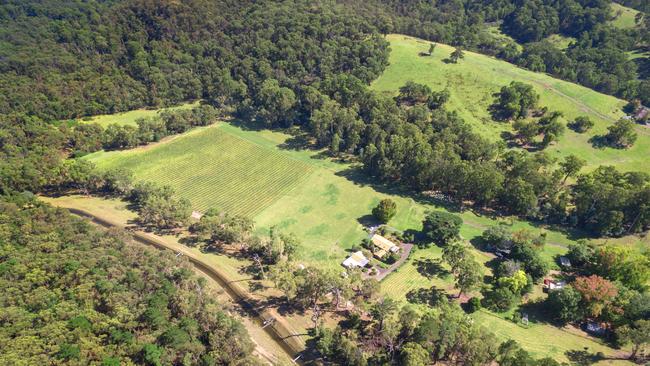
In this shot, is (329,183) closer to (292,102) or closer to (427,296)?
(292,102)

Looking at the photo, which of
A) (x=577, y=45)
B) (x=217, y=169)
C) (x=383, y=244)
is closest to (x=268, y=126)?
(x=217, y=169)

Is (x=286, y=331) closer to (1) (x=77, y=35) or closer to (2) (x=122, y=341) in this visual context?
(2) (x=122, y=341)

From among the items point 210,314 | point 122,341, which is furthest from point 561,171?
point 122,341

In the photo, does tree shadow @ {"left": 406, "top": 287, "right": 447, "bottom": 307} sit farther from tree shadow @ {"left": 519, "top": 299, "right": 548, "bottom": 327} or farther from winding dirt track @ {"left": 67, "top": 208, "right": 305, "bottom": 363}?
winding dirt track @ {"left": 67, "top": 208, "right": 305, "bottom": 363}

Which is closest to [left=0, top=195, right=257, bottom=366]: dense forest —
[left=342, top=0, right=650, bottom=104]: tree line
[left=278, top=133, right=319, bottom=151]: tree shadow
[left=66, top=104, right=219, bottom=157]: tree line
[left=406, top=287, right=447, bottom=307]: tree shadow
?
[left=406, top=287, right=447, bottom=307]: tree shadow

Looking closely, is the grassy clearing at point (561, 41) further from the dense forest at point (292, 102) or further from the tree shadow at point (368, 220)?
the tree shadow at point (368, 220)

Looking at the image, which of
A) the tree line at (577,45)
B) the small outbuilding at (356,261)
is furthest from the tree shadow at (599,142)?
the small outbuilding at (356,261)

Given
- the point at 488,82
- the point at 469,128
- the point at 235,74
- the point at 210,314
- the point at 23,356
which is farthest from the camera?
the point at 235,74
